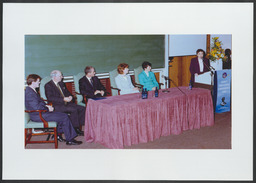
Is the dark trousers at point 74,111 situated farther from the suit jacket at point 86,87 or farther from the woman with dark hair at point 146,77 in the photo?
the woman with dark hair at point 146,77

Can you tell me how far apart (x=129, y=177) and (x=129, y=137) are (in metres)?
0.57

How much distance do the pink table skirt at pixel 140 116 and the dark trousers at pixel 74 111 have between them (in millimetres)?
420

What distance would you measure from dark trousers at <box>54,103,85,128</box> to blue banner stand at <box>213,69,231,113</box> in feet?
8.55

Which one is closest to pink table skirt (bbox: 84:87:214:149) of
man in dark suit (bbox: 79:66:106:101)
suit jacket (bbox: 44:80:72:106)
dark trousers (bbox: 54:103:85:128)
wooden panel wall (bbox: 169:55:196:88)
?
dark trousers (bbox: 54:103:85:128)

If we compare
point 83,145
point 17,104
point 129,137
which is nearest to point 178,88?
point 129,137

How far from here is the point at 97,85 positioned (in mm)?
5809

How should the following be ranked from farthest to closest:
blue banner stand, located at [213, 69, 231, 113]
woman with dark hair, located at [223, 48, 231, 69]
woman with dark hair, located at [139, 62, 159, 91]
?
woman with dark hair, located at [223, 48, 231, 69]
blue banner stand, located at [213, 69, 231, 113]
woman with dark hair, located at [139, 62, 159, 91]

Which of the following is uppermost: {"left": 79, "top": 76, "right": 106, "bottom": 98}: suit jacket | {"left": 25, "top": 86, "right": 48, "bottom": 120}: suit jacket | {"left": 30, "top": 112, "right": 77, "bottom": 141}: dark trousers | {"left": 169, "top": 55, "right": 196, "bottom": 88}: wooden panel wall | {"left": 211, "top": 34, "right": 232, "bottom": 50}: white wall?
{"left": 211, "top": 34, "right": 232, "bottom": 50}: white wall

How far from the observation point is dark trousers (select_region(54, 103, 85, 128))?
209 inches

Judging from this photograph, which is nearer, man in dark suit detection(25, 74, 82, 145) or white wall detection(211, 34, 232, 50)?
man in dark suit detection(25, 74, 82, 145)

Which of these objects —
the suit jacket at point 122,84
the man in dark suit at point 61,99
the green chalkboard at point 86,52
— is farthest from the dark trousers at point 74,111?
the green chalkboard at point 86,52

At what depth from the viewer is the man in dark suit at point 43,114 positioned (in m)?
4.71

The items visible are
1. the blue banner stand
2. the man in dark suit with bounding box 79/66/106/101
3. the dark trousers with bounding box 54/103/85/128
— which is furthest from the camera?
the blue banner stand

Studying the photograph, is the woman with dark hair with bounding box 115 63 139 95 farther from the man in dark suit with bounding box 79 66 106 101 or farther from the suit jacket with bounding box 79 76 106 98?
the suit jacket with bounding box 79 76 106 98
